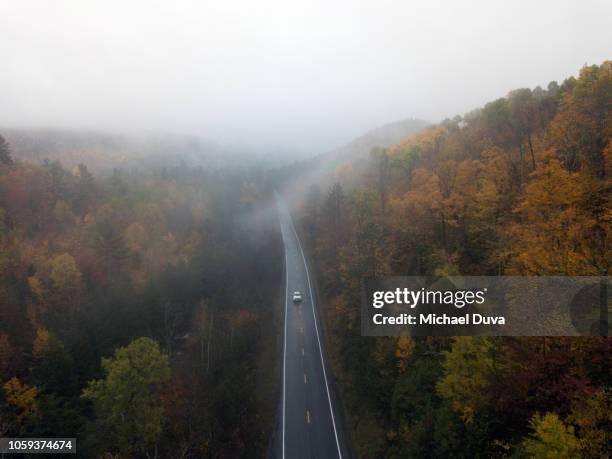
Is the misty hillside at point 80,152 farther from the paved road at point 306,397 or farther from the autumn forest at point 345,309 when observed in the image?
the paved road at point 306,397

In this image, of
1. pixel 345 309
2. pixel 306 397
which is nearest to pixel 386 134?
pixel 345 309

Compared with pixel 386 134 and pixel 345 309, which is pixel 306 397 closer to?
pixel 345 309

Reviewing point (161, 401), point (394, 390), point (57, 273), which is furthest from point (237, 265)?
point (394, 390)

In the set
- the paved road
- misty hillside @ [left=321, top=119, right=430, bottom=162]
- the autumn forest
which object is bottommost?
the paved road

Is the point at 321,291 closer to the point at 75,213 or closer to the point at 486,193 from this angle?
the point at 486,193

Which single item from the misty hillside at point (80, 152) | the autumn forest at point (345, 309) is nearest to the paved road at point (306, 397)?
the autumn forest at point (345, 309)

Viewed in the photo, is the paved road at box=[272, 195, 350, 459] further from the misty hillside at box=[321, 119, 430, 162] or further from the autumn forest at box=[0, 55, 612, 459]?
the misty hillside at box=[321, 119, 430, 162]

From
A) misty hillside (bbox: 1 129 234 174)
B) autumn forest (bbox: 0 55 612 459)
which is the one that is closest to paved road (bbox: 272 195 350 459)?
autumn forest (bbox: 0 55 612 459)

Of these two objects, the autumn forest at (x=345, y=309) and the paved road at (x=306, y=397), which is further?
the paved road at (x=306, y=397)
